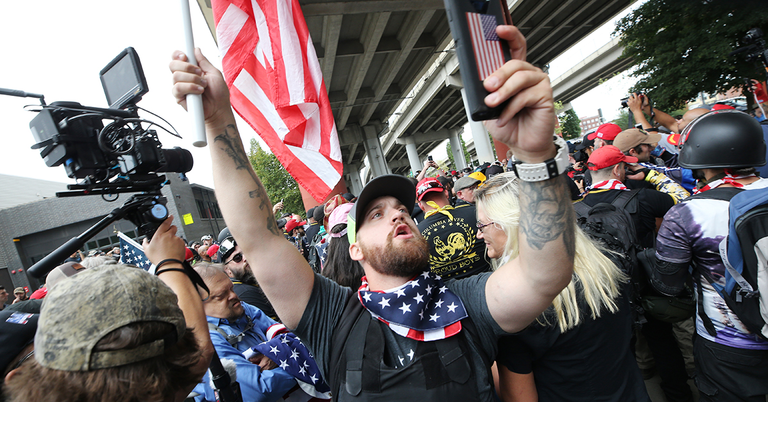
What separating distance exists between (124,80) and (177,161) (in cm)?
54

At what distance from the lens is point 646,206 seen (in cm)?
373

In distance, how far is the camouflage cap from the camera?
40.6 inches

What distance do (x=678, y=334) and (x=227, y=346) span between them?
4043 mm

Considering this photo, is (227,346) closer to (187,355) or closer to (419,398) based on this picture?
(187,355)

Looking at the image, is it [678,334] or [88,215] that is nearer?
[678,334]

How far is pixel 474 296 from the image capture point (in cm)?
181

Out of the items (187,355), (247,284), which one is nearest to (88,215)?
(247,284)

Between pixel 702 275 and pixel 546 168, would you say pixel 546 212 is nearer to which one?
pixel 546 168

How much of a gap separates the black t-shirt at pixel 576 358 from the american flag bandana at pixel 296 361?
Answer: 1.12m

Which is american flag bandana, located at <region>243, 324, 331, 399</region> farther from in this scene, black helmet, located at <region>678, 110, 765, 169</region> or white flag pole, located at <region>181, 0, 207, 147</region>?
black helmet, located at <region>678, 110, 765, 169</region>

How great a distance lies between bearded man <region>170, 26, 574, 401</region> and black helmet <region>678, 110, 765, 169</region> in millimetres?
1922

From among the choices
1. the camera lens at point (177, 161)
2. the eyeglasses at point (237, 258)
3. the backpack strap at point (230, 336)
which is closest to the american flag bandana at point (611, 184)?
the backpack strap at point (230, 336)

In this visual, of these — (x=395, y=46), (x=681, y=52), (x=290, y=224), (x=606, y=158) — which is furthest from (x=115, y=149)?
(x=395, y=46)

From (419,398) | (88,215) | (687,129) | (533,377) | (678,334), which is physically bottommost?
(678,334)
